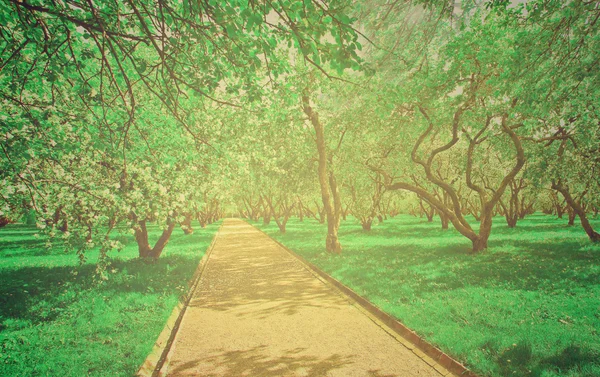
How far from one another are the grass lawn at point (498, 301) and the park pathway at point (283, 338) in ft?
2.97

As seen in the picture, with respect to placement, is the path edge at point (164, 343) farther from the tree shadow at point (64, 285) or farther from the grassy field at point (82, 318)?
the tree shadow at point (64, 285)

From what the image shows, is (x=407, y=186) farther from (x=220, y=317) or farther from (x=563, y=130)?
(x=220, y=317)

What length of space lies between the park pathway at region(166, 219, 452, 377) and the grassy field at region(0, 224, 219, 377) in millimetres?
824

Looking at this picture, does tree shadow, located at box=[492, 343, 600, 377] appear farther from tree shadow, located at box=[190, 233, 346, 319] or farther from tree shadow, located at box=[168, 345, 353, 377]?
tree shadow, located at box=[190, 233, 346, 319]

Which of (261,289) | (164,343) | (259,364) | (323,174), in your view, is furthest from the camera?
(323,174)

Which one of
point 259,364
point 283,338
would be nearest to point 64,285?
point 283,338

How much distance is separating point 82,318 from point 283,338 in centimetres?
506

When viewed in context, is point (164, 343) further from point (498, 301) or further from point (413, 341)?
point (498, 301)

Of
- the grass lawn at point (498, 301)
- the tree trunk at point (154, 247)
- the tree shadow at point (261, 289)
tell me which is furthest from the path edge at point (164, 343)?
the tree trunk at point (154, 247)

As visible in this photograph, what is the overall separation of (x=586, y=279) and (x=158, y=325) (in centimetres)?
1249

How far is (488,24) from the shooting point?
10172 mm

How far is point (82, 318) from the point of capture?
274 inches

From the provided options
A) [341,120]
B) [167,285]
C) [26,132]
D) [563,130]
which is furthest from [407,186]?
[26,132]

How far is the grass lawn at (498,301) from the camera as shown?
15.4 feet
